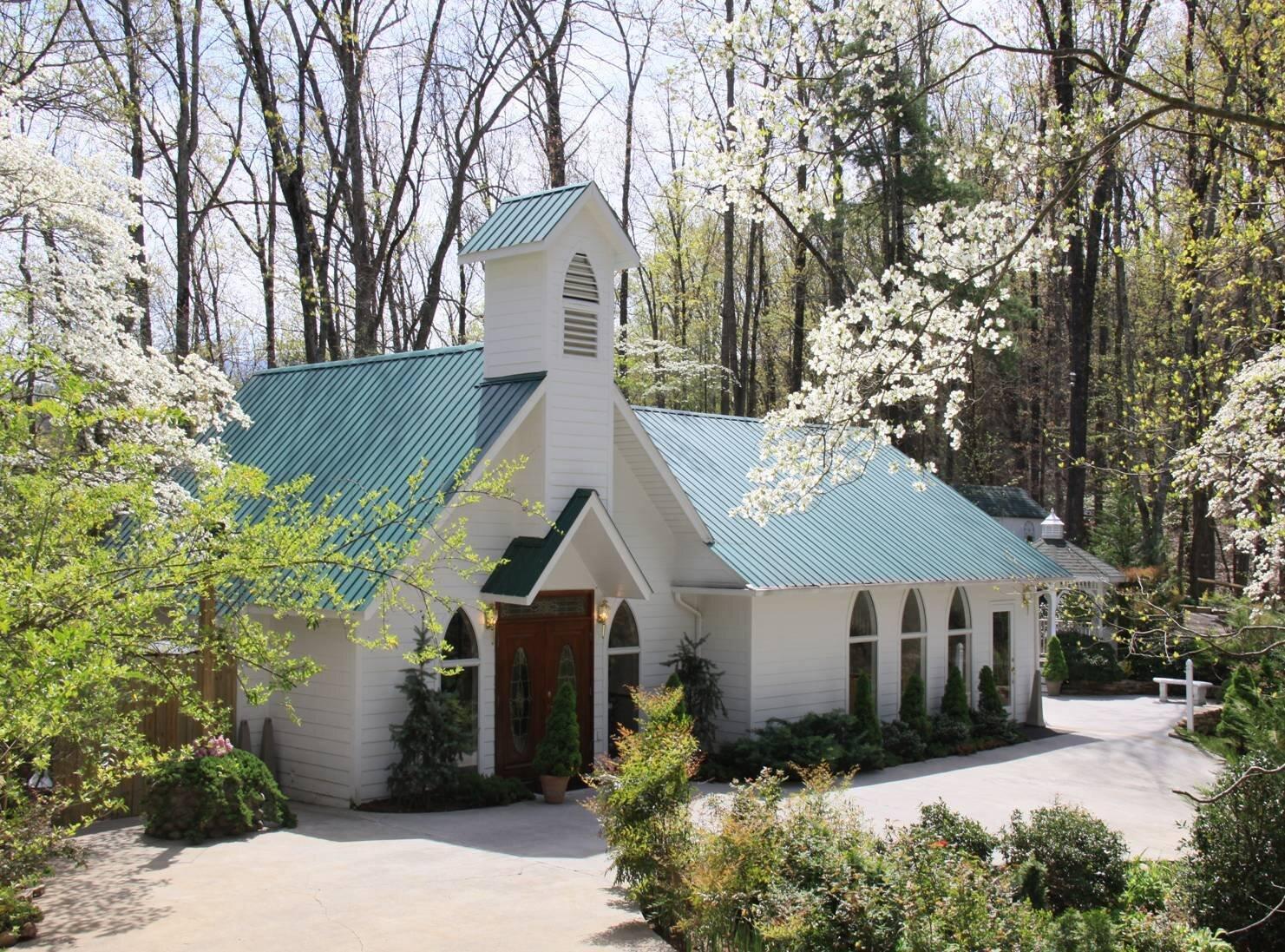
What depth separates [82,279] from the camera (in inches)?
480

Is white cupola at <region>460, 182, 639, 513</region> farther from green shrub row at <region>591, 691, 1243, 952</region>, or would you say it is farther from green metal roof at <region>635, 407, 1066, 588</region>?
green shrub row at <region>591, 691, 1243, 952</region>

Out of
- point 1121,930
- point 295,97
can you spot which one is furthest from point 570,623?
point 295,97

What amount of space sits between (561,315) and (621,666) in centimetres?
468

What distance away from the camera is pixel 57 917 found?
9.29m

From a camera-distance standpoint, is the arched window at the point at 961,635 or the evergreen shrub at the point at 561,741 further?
the arched window at the point at 961,635

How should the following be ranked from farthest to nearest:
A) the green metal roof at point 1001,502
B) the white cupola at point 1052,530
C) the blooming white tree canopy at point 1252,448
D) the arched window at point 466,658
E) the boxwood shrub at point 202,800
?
the green metal roof at point 1001,502 < the white cupola at point 1052,530 < the arched window at point 466,658 < the boxwood shrub at point 202,800 < the blooming white tree canopy at point 1252,448

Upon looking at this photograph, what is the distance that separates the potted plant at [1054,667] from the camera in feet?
88.7

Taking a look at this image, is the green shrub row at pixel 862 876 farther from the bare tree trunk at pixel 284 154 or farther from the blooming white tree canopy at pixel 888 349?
the bare tree trunk at pixel 284 154

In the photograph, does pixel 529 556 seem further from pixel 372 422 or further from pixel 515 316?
pixel 372 422

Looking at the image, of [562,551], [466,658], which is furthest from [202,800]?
[562,551]

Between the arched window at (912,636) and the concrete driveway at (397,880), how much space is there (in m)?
3.47

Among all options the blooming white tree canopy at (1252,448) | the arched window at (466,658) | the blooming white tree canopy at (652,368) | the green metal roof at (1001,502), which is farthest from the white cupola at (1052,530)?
the arched window at (466,658)

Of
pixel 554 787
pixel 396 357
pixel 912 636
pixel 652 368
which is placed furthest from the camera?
pixel 652 368

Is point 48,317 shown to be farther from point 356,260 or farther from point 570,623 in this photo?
point 356,260
